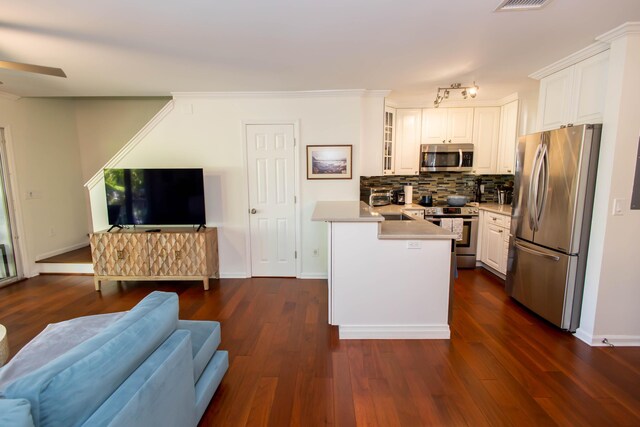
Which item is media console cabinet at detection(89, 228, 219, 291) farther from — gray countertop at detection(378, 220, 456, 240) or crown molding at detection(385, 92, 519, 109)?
crown molding at detection(385, 92, 519, 109)

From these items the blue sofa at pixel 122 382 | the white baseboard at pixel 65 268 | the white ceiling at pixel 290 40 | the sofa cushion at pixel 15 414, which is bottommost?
the white baseboard at pixel 65 268

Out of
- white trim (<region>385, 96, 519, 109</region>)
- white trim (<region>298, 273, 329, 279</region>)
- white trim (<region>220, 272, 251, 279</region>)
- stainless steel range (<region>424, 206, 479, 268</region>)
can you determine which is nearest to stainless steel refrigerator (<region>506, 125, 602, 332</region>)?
stainless steel range (<region>424, 206, 479, 268</region>)

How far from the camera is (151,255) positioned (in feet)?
11.7

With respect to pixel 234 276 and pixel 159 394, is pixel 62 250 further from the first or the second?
pixel 159 394

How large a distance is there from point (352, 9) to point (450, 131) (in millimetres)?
3006

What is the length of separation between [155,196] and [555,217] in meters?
4.42

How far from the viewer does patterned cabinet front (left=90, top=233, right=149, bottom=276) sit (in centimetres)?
354

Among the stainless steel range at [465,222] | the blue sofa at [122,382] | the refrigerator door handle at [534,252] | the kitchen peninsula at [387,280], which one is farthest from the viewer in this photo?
the stainless steel range at [465,222]

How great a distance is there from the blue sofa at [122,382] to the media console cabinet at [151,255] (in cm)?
211

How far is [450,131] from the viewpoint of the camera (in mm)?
4266

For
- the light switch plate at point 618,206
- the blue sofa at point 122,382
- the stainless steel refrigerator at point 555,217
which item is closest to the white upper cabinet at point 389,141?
the stainless steel refrigerator at point 555,217

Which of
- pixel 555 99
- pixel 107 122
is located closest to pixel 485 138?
pixel 555 99

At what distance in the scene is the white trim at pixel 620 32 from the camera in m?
2.06

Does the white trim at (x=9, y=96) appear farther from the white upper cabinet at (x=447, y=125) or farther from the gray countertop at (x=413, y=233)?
the white upper cabinet at (x=447, y=125)
